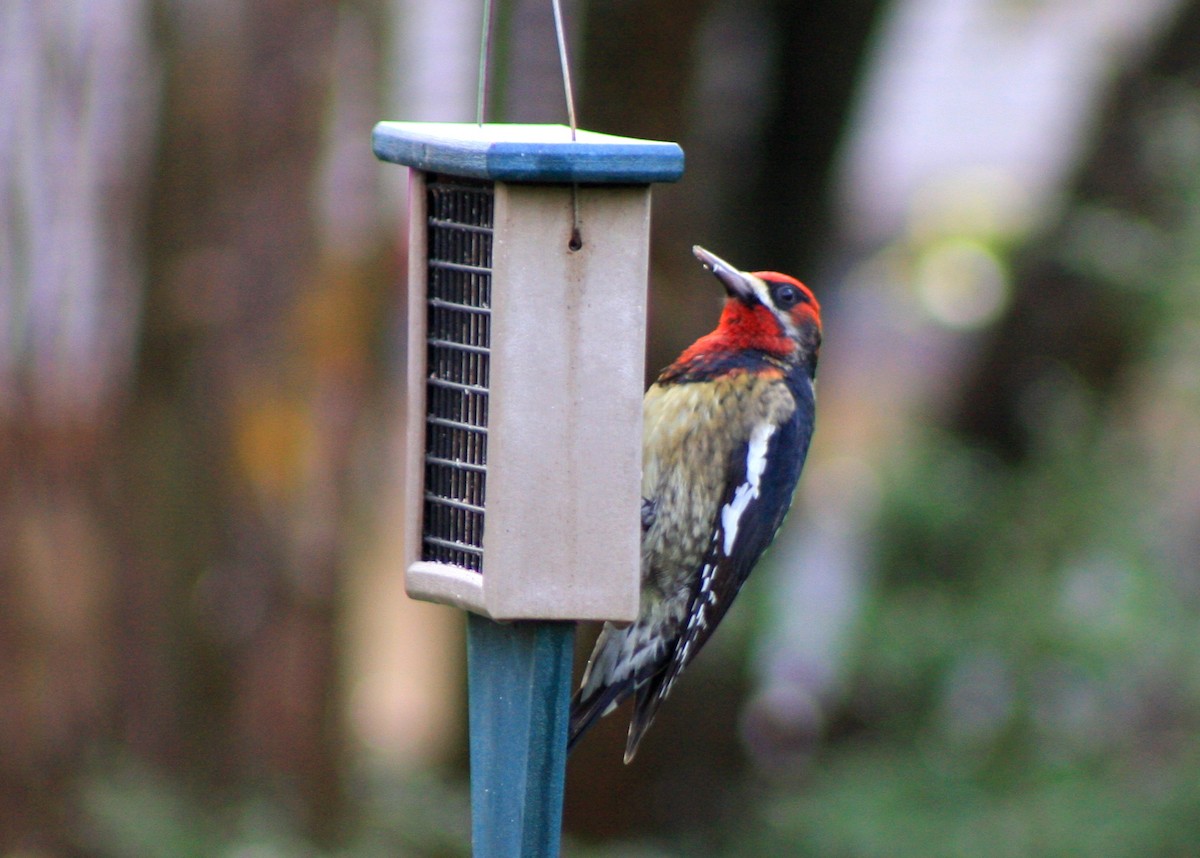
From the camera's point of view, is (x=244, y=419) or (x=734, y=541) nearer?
(x=734, y=541)

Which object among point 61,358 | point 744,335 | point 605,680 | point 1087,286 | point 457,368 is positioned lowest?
point 605,680

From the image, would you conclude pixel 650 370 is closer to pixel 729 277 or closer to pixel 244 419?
pixel 244 419

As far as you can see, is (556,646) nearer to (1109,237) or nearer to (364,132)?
(364,132)

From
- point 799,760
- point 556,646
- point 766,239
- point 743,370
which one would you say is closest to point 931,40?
point 766,239

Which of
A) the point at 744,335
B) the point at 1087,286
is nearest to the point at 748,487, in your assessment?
the point at 744,335

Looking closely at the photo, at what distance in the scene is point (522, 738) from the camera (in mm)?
2303

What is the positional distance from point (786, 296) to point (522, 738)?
1417 mm

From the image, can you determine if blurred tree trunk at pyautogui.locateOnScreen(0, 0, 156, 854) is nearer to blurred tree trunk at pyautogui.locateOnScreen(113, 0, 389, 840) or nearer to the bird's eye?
blurred tree trunk at pyautogui.locateOnScreen(113, 0, 389, 840)

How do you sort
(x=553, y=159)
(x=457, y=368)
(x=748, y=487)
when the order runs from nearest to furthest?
(x=553, y=159)
(x=457, y=368)
(x=748, y=487)

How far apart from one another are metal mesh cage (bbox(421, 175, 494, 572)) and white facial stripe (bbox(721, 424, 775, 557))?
Result: 40.2 inches

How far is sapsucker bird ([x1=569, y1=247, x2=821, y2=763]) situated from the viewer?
3416 millimetres

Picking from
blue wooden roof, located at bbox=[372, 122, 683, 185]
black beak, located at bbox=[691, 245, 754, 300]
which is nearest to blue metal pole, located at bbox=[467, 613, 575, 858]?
blue wooden roof, located at bbox=[372, 122, 683, 185]

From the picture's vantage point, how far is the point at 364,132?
518 cm

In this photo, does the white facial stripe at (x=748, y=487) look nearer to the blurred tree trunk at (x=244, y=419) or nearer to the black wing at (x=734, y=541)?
the black wing at (x=734, y=541)
